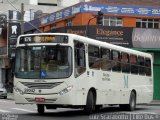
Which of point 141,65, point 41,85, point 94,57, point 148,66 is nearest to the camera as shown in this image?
point 41,85

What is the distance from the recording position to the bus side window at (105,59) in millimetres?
21312

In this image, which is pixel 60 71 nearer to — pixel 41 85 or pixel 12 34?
pixel 41 85

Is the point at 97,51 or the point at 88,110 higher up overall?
the point at 97,51

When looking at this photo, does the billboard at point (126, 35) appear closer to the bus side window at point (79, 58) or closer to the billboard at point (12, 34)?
the billboard at point (12, 34)

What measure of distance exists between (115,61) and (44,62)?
16.0 ft

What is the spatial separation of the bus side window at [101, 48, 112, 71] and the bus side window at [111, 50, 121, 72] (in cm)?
38

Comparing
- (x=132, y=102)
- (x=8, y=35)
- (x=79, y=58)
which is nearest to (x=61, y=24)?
(x=8, y=35)

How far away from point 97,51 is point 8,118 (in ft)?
17.2

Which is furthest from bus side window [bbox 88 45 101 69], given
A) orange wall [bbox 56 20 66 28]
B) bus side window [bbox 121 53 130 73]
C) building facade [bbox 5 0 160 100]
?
orange wall [bbox 56 20 66 28]

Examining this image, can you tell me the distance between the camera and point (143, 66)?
26688 millimetres

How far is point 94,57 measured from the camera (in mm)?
20438

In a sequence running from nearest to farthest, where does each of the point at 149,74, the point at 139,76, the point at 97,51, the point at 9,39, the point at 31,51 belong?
the point at 31,51 < the point at 97,51 < the point at 139,76 < the point at 149,74 < the point at 9,39

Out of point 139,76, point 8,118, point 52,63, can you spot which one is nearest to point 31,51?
point 52,63

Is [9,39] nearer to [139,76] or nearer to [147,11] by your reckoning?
[147,11]
